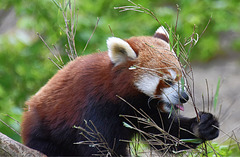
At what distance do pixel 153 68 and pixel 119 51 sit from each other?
11.1 inches

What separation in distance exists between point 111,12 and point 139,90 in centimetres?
294

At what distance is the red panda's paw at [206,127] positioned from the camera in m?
2.91

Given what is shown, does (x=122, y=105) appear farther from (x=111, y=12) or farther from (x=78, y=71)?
(x=111, y=12)

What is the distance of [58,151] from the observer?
3.16m

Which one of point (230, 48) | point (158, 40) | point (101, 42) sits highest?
point (158, 40)

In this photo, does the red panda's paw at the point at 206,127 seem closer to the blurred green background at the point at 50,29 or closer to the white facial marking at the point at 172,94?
the white facial marking at the point at 172,94

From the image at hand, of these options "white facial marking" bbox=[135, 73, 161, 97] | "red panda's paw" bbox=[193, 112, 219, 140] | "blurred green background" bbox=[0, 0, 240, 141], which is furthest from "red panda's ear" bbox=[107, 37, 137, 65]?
"blurred green background" bbox=[0, 0, 240, 141]

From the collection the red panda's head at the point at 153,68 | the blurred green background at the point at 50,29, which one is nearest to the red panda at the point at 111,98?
the red panda's head at the point at 153,68

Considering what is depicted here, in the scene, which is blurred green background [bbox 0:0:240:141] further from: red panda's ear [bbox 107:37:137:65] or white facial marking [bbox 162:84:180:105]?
white facial marking [bbox 162:84:180:105]

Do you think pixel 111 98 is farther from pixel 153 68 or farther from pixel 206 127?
pixel 206 127

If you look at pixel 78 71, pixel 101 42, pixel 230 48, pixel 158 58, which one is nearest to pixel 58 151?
pixel 78 71

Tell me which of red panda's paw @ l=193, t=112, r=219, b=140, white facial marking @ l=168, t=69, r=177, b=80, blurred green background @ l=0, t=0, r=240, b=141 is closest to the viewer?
white facial marking @ l=168, t=69, r=177, b=80

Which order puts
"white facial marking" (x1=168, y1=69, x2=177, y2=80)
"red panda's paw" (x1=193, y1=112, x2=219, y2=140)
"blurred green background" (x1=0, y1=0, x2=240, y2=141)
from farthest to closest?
"blurred green background" (x1=0, y1=0, x2=240, y2=141)
"red panda's paw" (x1=193, y1=112, x2=219, y2=140)
"white facial marking" (x1=168, y1=69, x2=177, y2=80)

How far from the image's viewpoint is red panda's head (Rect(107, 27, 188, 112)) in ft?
9.22
